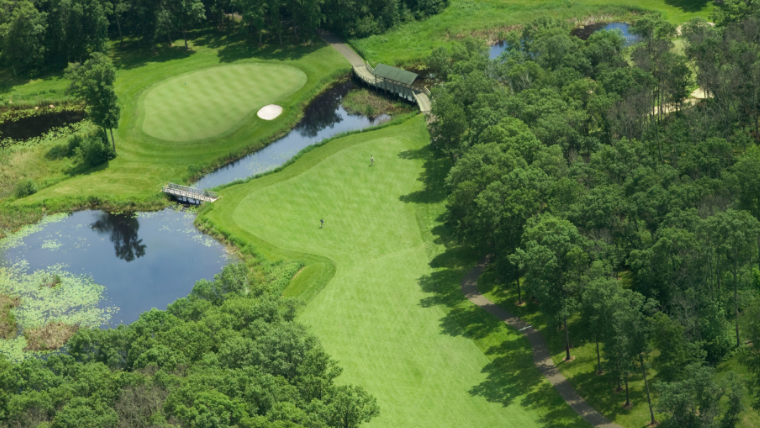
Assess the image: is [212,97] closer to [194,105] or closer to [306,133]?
[194,105]

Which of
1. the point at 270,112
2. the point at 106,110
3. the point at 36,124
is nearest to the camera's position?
the point at 106,110

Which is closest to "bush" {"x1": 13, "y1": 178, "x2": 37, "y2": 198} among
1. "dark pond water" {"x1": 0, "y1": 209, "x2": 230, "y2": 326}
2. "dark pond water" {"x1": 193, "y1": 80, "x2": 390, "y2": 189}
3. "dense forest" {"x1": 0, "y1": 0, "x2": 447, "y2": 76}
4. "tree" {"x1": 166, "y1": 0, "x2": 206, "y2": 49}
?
"dark pond water" {"x1": 0, "y1": 209, "x2": 230, "y2": 326}

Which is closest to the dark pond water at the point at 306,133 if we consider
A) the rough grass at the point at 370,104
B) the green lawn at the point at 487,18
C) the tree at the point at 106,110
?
the rough grass at the point at 370,104

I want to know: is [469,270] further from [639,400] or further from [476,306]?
[639,400]

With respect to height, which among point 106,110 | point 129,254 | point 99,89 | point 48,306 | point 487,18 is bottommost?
point 48,306

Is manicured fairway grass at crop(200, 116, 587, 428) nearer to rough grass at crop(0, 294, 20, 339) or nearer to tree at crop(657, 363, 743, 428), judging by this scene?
tree at crop(657, 363, 743, 428)

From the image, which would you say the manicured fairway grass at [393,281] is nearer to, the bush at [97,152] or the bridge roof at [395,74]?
the bridge roof at [395,74]

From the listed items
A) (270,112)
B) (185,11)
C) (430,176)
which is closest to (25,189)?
(270,112)
